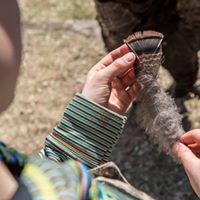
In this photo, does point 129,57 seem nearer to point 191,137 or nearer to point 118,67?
point 118,67

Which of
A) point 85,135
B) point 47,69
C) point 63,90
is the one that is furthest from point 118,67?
point 47,69

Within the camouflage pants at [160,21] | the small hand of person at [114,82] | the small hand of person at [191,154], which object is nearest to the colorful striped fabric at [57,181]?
the small hand of person at [191,154]

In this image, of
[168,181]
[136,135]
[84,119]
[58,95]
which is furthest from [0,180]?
[58,95]

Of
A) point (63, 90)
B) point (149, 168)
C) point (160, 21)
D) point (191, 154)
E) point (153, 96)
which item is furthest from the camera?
point (63, 90)

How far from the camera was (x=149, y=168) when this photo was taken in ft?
6.57

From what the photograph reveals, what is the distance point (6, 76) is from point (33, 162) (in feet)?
0.79

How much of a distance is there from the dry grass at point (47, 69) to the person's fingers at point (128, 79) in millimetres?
932

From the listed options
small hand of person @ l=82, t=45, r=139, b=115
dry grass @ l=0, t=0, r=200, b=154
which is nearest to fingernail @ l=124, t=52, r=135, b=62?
small hand of person @ l=82, t=45, r=139, b=115

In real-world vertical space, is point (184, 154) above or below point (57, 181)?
below

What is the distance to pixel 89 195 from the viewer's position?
0.77m

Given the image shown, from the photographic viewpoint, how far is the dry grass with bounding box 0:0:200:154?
2342 millimetres

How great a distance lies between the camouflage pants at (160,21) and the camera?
1617mm

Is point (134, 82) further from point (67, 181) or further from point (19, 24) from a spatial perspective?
point (19, 24)

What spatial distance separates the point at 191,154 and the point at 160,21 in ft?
2.45
